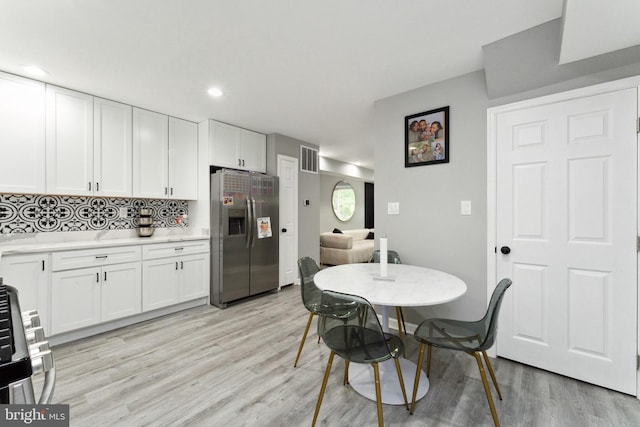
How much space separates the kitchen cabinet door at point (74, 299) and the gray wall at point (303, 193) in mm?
2560

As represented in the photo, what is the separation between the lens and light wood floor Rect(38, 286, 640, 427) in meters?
1.62

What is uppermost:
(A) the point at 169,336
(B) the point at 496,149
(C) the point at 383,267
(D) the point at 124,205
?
(B) the point at 496,149

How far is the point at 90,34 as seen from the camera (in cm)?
195

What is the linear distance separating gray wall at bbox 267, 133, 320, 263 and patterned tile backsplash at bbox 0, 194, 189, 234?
167cm

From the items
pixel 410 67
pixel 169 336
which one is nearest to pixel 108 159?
pixel 169 336

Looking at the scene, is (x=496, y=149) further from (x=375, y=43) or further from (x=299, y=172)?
(x=299, y=172)

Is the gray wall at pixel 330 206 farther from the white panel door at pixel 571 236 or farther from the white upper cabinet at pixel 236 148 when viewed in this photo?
the white panel door at pixel 571 236

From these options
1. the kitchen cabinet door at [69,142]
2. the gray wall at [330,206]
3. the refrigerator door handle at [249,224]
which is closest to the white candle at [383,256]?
the refrigerator door handle at [249,224]

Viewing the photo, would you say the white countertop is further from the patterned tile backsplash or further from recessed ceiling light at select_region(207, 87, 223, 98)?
recessed ceiling light at select_region(207, 87, 223, 98)

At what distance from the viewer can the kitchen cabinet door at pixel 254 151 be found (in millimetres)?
4062

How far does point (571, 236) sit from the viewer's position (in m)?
1.99

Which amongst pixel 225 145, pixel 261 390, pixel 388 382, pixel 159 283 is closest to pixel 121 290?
pixel 159 283

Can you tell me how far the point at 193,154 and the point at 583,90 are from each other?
13.1 ft

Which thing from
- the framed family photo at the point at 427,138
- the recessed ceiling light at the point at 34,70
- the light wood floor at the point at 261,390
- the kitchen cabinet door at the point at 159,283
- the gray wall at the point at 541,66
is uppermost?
the recessed ceiling light at the point at 34,70
